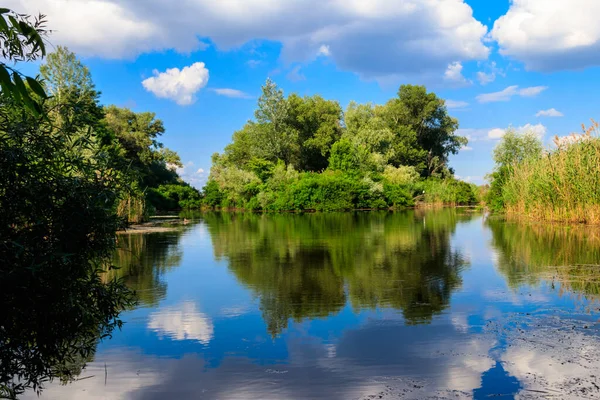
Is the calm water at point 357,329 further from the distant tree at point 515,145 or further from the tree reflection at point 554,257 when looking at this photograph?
the distant tree at point 515,145

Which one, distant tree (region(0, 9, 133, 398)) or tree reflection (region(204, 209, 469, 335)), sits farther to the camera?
tree reflection (region(204, 209, 469, 335))

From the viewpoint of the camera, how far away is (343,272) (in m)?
13.8

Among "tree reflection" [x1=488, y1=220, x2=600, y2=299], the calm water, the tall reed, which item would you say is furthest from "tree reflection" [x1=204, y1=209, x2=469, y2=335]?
the tall reed

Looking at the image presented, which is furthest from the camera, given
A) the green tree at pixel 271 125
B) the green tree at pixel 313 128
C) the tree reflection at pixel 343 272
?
the green tree at pixel 313 128

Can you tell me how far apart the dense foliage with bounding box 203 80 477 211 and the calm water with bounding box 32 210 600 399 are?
38477 mm

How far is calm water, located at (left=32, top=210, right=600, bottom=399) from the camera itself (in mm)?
6074

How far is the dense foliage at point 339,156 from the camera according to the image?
5516cm

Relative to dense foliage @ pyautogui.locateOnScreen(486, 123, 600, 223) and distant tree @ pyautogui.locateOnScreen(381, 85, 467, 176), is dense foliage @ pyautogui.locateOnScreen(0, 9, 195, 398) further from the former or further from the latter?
distant tree @ pyautogui.locateOnScreen(381, 85, 467, 176)

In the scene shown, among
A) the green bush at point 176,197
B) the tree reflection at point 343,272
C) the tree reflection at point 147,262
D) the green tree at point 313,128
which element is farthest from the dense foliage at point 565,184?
the green bush at point 176,197

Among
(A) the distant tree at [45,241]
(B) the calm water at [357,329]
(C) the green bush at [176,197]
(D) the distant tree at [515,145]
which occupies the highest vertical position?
(D) the distant tree at [515,145]

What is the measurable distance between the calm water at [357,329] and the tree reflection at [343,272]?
0.06 metres

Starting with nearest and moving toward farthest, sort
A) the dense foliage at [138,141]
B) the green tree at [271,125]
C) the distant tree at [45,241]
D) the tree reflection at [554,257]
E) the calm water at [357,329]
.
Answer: the distant tree at [45,241]
the calm water at [357,329]
the tree reflection at [554,257]
the dense foliage at [138,141]
the green tree at [271,125]

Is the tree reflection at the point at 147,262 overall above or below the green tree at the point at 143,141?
below

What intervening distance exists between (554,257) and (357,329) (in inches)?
383
